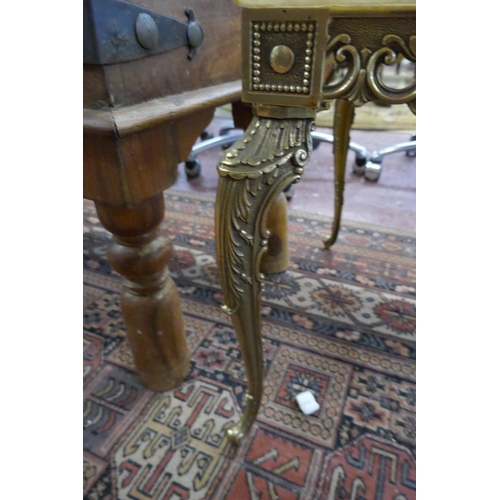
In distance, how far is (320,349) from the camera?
Answer: 75 centimetres

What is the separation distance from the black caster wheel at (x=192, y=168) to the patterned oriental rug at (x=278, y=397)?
647 millimetres

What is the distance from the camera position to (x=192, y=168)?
5.12ft

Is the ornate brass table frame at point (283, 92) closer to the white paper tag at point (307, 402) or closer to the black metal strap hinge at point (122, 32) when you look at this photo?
the black metal strap hinge at point (122, 32)

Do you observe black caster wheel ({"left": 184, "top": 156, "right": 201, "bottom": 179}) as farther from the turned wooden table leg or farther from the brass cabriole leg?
the brass cabriole leg

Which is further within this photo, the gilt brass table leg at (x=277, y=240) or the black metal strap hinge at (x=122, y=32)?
the gilt brass table leg at (x=277, y=240)

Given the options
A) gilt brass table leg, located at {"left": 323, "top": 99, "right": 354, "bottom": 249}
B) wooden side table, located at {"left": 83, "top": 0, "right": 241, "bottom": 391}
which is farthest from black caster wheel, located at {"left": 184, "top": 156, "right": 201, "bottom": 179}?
wooden side table, located at {"left": 83, "top": 0, "right": 241, "bottom": 391}

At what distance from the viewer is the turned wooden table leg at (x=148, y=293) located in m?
0.49

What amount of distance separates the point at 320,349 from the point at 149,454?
1.18ft

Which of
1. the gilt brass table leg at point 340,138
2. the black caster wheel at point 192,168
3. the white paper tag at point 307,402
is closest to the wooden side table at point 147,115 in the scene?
the white paper tag at point 307,402

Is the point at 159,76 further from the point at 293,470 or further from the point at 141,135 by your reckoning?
the point at 293,470

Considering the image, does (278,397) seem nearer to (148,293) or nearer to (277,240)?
(148,293)

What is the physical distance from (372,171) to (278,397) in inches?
43.1

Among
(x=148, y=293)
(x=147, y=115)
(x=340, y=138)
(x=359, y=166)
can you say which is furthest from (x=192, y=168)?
(x=147, y=115)
